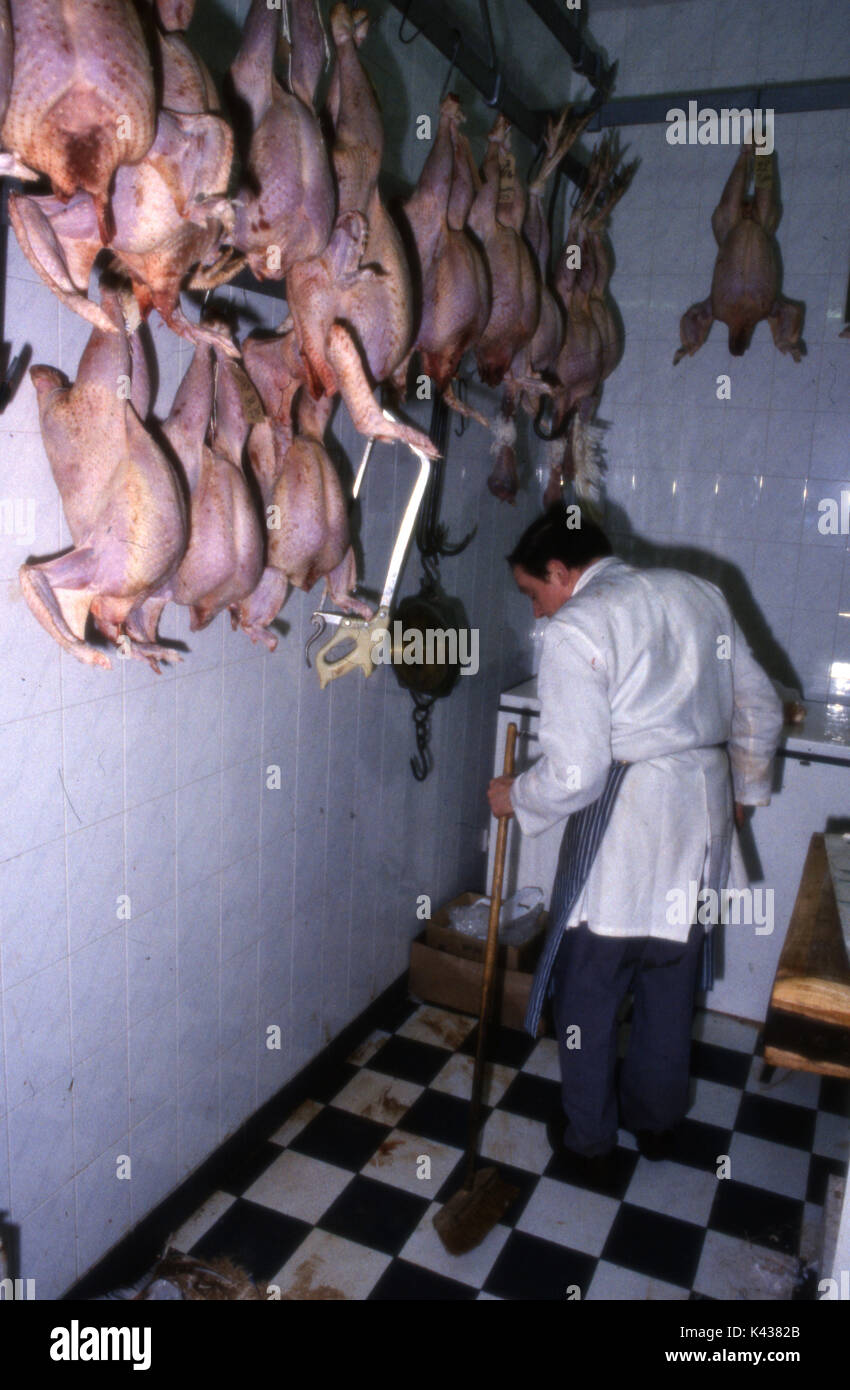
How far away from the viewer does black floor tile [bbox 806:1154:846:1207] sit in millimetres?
2943

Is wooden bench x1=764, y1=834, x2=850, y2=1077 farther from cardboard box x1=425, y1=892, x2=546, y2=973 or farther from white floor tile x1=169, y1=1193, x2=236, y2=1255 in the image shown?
cardboard box x1=425, y1=892, x2=546, y2=973

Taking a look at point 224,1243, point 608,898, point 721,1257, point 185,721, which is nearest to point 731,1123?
point 721,1257

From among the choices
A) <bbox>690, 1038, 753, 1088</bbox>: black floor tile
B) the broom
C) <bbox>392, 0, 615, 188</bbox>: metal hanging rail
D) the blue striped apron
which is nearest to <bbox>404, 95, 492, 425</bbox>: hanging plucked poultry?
<bbox>392, 0, 615, 188</bbox>: metal hanging rail

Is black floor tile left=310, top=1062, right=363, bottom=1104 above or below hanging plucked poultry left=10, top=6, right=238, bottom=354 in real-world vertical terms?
below

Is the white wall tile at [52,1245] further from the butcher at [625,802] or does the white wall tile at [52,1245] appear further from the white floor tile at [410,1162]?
the butcher at [625,802]

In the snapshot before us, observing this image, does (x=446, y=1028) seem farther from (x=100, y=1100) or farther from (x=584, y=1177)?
(x=100, y=1100)

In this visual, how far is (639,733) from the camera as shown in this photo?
113 inches

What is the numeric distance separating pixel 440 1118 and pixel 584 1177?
1.66 ft

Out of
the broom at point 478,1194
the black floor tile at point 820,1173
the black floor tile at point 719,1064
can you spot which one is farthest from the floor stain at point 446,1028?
the black floor tile at point 820,1173

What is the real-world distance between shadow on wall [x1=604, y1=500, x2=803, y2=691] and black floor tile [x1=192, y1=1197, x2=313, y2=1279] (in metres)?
3.03

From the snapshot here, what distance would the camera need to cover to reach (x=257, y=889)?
9.38ft

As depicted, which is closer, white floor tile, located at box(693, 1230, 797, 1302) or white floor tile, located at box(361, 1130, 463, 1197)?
white floor tile, located at box(693, 1230, 797, 1302)

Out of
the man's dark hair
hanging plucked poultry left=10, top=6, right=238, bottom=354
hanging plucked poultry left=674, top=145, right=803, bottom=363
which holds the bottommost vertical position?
the man's dark hair
